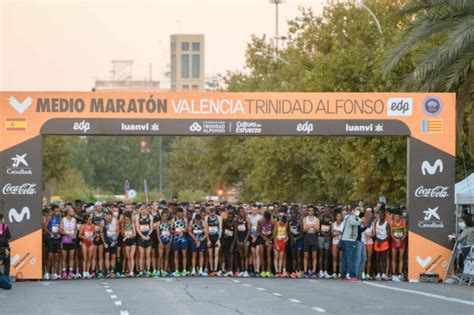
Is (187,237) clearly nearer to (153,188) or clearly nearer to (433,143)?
(433,143)

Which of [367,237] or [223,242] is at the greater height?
[367,237]

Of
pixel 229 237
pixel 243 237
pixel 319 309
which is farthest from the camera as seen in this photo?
pixel 229 237

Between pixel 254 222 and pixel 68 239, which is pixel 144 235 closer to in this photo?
pixel 68 239

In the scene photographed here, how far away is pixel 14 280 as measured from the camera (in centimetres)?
2930

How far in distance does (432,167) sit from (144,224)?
24.7ft

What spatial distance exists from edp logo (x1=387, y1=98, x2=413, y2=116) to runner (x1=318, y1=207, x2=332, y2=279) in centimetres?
→ 335

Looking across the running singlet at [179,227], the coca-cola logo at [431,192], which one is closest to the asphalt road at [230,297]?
the running singlet at [179,227]

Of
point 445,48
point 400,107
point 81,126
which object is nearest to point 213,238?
point 81,126

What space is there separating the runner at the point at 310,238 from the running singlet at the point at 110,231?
16.2 ft

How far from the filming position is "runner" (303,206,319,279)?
31.0 m

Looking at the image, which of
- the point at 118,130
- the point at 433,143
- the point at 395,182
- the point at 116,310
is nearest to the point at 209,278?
the point at 118,130

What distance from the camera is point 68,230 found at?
30344 millimetres

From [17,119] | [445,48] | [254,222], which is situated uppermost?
[445,48]

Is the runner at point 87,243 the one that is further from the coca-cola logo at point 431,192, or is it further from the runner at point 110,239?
the coca-cola logo at point 431,192
